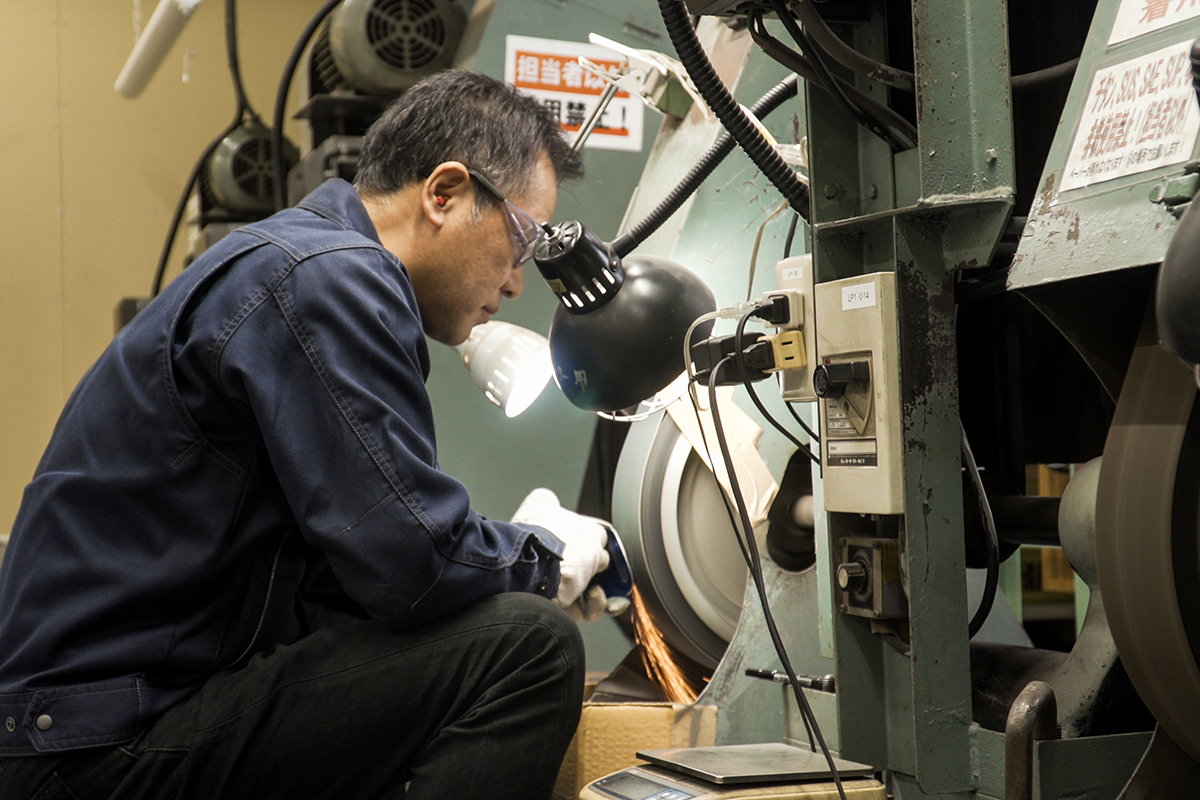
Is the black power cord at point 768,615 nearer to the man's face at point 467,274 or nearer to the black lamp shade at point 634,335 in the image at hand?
the black lamp shade at point 634,335

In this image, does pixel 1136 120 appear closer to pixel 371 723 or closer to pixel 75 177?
pixel 371 723

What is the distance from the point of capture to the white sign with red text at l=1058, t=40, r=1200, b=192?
917mm

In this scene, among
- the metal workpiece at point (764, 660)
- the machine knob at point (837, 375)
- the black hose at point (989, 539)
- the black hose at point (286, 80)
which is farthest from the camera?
the black hose at point (286, 80)

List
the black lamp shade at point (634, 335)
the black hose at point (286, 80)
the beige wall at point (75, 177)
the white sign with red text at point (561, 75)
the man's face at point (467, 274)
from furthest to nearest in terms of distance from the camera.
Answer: the beige wall at point (75, 177) < the black hose at point (286, 80) < the white sign with red text at point (561, 75) < the black lamp shade at point (634, 335) < the man's face at point (467, 274)

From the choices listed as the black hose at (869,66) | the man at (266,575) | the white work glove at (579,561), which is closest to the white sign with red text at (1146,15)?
the black hose at (869,66)

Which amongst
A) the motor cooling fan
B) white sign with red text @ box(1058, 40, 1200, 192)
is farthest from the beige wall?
white sign with red text @ box(1058, 40, 1200, 192)

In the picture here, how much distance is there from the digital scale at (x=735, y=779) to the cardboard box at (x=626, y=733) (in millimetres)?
411

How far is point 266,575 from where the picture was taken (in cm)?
126

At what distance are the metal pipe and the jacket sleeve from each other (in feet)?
1.89

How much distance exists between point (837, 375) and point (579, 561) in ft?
1.69

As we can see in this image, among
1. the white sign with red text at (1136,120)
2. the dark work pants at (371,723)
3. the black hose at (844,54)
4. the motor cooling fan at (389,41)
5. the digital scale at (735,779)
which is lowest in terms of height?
the digital scale at (735,779)

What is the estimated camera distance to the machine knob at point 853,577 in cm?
121

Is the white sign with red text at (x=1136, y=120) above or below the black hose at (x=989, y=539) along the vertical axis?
above

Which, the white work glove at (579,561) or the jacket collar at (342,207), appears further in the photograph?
the white work glove at (579,561)
